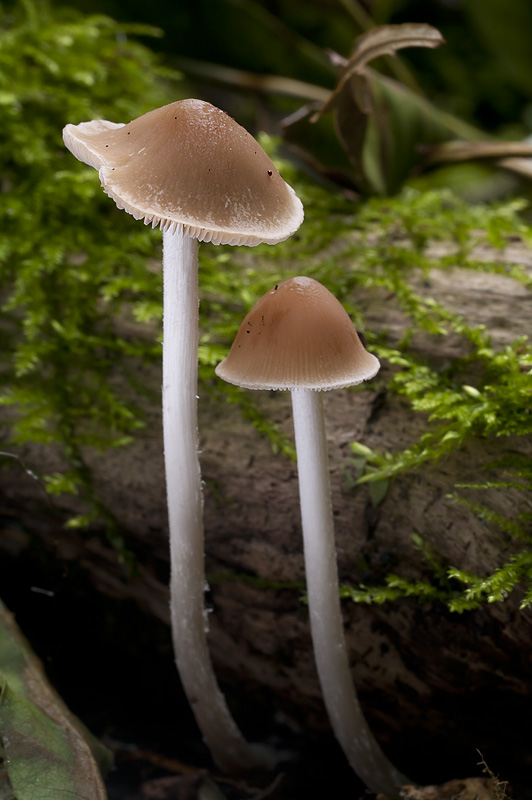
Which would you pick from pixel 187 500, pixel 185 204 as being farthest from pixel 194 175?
pixel 187 500

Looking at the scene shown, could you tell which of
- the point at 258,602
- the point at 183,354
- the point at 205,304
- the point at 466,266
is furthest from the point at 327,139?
the point at 258,602

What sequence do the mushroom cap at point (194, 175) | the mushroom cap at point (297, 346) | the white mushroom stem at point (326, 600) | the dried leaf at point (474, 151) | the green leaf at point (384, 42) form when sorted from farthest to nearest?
the dried leaf at point (474, 151) < the green leaf at point (384, 42) < the white mushroom stem at point (326, 600) < the mushroom cap at point (297, 346) < the mushroom cap at point (194, 175)

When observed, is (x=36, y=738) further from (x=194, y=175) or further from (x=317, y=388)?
(x=194, y=175)

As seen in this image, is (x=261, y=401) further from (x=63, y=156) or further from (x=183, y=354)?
(x=63, y=156)

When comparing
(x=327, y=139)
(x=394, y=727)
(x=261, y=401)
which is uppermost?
(x=327, y=139)

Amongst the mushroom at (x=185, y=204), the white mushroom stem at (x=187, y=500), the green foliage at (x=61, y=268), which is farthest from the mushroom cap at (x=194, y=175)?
the green foliage at (x=61, y=268)

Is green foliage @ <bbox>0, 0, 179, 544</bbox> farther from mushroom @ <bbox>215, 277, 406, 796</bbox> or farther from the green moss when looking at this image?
mushroom @ <bbox>215, 277, 406, 796</bbox>

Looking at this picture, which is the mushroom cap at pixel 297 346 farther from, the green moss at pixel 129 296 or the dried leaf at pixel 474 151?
the dried leaf at pixel 474 151
